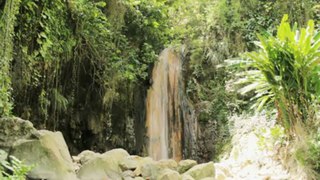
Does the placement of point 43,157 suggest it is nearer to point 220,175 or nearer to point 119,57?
point 220,175

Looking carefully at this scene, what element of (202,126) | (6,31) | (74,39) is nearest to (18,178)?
(6,31)

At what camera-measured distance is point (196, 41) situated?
925cm

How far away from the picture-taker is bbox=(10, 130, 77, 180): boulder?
9.57 feet

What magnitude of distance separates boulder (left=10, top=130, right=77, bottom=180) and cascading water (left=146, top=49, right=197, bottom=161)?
494cm

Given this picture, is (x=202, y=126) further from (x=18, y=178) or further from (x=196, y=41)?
(x=18, y=178)

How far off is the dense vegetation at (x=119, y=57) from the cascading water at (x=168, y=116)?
222 mm

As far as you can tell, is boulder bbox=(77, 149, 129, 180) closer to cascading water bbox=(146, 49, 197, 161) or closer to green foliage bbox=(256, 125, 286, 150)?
green foliage bbox=(256, 125, 286, 150)

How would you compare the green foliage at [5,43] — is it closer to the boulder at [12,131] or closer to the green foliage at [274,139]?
the boulder at [12,131]

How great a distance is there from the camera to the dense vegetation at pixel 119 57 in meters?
4.67

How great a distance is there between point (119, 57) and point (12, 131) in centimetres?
409

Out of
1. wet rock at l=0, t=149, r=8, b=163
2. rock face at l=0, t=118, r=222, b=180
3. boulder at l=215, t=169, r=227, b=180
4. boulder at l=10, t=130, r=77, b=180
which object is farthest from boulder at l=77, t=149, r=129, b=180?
boulder at l=215, t=169, r=227, b=180

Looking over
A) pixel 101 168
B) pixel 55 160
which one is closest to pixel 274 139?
pixel 101 168

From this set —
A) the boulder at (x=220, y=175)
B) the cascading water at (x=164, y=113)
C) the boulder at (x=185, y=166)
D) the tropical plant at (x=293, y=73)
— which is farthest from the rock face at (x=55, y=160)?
the cascading water at (x=164, y=113)

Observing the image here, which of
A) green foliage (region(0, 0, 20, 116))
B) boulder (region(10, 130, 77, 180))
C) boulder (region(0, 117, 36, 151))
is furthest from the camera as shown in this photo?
green foliage (region(0, 0, 20, 116))
